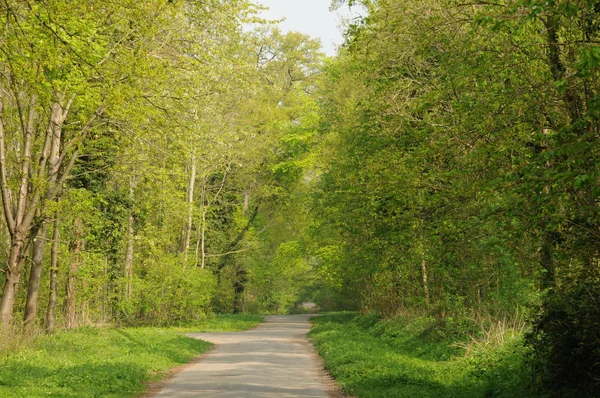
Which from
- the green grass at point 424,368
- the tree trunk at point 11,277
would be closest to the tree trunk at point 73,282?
the tree trunk at point 11,277

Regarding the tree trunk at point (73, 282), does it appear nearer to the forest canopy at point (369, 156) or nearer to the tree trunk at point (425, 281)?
the forest canopy at point (369, 156)

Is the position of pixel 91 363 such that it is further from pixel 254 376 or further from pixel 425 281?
pixel 425 281

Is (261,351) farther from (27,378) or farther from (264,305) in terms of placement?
(264,305)

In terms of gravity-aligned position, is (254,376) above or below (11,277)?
below

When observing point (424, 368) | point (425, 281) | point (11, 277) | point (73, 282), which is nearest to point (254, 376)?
point (424, 368)

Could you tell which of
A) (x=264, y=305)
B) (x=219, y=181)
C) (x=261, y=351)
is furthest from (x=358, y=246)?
(x=264, y=305)

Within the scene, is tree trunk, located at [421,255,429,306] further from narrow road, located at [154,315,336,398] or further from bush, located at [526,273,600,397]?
bush, located at [526,273,600,397]

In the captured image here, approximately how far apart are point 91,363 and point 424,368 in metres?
7.68

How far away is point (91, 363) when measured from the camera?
55.9 ft

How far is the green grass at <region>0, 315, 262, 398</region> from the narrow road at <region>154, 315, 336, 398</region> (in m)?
0.79

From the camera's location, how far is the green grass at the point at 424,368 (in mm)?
12602

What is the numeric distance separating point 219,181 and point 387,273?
2239 centimetres

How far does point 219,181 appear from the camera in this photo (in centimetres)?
4991

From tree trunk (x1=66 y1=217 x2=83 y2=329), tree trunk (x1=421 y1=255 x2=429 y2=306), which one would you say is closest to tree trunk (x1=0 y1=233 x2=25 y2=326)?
tree trunk (x1=66 y1=217 x2=83 y2=329)
